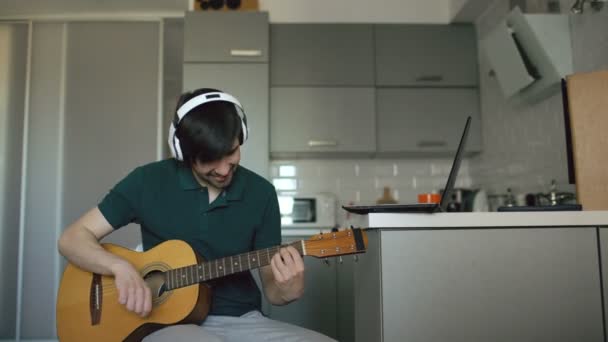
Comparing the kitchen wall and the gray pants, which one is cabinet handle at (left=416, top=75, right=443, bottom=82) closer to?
the kitchen wall

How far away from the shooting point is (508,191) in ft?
9.60

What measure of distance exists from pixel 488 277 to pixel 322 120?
2253 millimetres

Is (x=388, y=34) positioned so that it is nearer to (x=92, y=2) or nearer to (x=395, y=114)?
(x=395, y=114)

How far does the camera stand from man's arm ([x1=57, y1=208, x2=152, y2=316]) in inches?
54.9

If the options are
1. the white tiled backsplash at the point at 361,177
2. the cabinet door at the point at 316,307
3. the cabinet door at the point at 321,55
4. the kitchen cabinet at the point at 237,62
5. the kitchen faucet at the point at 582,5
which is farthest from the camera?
the white tiled backsplash at the point at 361,177

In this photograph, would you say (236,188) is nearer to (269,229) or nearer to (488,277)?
(269,229)

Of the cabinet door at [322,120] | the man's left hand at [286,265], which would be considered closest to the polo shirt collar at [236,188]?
the man's left hand at [286,265]

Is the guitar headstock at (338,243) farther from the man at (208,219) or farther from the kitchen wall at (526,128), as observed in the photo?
the kitchen wall at (526,128)

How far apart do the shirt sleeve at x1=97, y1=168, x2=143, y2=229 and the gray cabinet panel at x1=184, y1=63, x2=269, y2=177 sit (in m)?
1.71

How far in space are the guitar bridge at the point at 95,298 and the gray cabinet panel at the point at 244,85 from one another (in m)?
1.79

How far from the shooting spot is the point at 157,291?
1.47m

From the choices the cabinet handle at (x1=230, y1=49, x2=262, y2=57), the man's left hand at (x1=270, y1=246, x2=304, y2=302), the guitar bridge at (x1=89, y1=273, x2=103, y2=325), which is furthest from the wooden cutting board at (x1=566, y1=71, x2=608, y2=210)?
the cabinet handle at (x1=230, y1=49, x2=262, y2=57)

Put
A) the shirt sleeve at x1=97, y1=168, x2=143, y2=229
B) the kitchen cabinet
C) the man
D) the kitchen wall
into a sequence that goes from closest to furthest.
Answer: the man
the shirt sleeve at x1=97, y1=168, x2=143, y2=229
the kitchen wall
the kitchen cabinet

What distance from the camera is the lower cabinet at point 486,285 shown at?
119 centimetres
